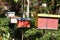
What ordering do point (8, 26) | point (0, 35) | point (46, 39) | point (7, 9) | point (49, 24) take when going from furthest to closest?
point (7, 9)
point (8, 26)
point (0, 35)
point (46, 39)
point (49, 24)

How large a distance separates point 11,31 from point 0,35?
0.64 meters

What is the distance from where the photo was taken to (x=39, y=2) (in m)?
15.1

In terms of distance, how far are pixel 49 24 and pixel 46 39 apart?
877mm

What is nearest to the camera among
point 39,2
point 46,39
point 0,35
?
point 46,39

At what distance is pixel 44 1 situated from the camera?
1509 centimetres

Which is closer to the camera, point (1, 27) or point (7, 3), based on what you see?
point (1, 27)

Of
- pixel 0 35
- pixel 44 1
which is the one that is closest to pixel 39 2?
pixel 44 1

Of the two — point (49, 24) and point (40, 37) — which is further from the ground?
point (49, 24)

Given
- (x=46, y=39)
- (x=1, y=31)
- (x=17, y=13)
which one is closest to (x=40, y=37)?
(x=46, y=39)

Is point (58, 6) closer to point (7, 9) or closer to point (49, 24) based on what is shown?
point (7, 9)

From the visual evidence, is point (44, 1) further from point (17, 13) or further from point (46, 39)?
point (46, 39)

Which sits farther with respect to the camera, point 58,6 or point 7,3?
point 7,3

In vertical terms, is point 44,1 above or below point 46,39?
above

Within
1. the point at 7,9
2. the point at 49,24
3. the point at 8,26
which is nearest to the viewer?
the point at 49,24
